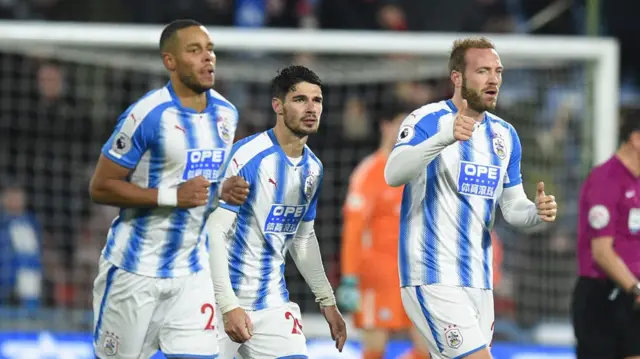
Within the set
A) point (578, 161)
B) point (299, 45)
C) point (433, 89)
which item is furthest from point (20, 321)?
point (578, 161)

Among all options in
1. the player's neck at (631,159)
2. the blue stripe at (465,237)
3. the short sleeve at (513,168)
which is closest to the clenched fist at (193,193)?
the blue stripe at (465,237)

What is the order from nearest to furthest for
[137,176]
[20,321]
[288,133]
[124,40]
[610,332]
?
[137,176] → [288,133] → [610,332] → [124,40] → [20,321]

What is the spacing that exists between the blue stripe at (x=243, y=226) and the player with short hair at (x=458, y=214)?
0.76 m

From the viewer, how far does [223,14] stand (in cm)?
1310

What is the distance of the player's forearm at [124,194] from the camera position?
19.5ft

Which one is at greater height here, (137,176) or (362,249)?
(137,176)

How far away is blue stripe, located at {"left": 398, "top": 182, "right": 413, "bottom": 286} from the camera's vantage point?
6270 mm

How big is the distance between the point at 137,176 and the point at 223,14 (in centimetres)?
721

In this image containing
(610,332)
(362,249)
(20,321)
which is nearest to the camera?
(610,332)

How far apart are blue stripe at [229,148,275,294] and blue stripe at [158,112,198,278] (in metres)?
0.37

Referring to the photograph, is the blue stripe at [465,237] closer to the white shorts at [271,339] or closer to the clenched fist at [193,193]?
the white shorts at [271,339]

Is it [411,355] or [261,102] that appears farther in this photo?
[261,102]

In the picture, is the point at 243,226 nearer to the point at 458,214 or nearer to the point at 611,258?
the point at 458,214

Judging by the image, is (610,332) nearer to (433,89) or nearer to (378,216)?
(378,216)
